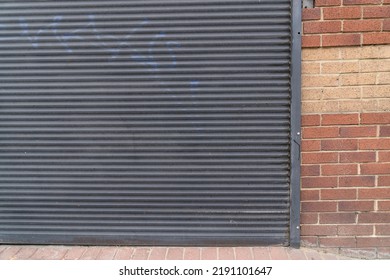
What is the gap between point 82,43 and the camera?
276 centimetres

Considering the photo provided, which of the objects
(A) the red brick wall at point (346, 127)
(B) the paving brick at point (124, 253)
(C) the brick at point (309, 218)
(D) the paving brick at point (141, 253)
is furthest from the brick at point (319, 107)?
(B) the paving brick at point (124, 253)

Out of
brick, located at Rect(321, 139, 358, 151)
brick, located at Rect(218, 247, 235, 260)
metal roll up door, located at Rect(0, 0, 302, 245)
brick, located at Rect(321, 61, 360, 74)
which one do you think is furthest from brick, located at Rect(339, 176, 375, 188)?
brick, located at Rect(218, 247, 235, 260)

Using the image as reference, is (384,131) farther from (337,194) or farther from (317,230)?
(317,230)

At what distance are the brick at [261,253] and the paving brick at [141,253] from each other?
0.93m

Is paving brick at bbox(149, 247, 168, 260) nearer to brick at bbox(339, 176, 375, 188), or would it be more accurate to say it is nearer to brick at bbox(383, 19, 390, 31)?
brick at bbox(339, 176, 375, 188)

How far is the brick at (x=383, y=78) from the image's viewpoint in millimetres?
2650

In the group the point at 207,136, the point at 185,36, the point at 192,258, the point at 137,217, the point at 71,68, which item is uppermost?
the point at 185,36

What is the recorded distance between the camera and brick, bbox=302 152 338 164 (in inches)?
108

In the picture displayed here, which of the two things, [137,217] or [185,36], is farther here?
[137,217]

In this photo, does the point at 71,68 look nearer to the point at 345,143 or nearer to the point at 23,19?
the point at 23,19

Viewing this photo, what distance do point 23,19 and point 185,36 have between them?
1.40m

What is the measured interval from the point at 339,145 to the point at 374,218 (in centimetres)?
71

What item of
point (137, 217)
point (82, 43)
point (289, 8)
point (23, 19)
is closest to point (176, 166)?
point (137, 217)

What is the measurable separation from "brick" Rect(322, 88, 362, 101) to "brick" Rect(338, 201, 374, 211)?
897 millimetres
